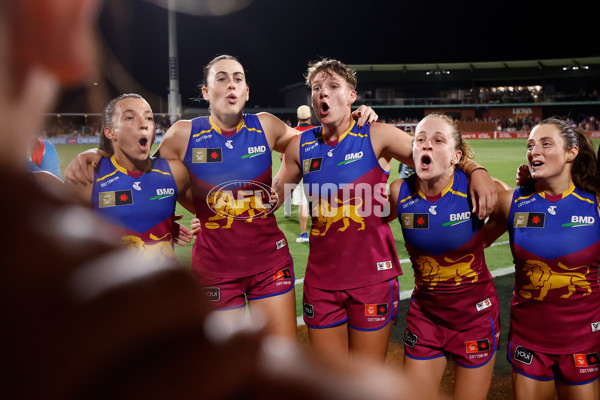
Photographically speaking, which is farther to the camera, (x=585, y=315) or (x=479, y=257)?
(x=479, y=257)

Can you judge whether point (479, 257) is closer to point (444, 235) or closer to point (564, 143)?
point (444, 235)

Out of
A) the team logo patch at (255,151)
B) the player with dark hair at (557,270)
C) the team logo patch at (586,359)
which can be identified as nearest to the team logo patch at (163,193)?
the team logo patch at (255,151)

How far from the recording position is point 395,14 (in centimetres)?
5959

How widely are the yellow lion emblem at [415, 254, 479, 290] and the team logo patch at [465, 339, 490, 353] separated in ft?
1.26

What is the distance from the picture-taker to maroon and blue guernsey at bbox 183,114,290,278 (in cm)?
377

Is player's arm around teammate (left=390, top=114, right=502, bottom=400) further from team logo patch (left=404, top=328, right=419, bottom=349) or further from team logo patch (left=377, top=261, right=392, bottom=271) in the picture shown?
team logo patch (left=377, top=261, right=392, bottom=271)

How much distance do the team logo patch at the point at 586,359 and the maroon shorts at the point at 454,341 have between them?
470 mm

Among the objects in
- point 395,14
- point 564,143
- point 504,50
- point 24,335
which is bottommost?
point 24,335

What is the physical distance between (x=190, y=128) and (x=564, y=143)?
2723mm

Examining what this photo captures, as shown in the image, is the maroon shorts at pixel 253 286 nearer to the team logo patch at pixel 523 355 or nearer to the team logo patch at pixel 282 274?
the team logo patch at pixel 282 274

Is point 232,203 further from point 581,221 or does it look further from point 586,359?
point 586,359

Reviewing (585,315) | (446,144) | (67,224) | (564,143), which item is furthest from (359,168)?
(67,224)

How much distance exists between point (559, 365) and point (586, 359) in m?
0.16

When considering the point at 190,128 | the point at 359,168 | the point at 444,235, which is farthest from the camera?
the point at 190,128
